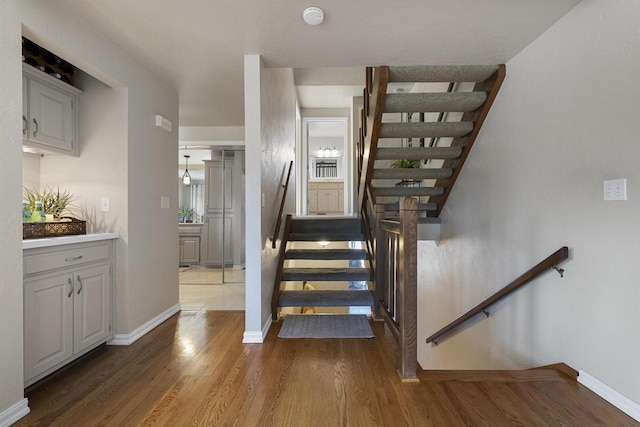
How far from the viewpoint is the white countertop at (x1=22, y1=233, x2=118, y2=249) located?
1.84m

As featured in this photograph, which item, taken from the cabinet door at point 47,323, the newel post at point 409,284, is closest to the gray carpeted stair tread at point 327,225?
the newel post at point 409,284

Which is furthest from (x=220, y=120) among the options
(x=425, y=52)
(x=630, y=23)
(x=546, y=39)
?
(x=630, y=23)

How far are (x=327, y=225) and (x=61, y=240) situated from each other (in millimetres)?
2960

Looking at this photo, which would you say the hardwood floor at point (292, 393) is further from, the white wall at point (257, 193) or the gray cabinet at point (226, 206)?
the gray cabinet at point (226, 206)

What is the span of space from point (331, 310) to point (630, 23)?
19.0ft

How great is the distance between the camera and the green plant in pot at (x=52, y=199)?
240 cm

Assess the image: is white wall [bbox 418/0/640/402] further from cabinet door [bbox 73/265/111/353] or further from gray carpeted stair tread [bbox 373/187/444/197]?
cabinet door [bbox 73/265/111/353]

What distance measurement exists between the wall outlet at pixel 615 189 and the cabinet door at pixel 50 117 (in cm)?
352

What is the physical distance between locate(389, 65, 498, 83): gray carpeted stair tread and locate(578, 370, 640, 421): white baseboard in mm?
2356

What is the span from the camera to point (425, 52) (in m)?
2.55

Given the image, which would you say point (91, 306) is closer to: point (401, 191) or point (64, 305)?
point (64, 305)

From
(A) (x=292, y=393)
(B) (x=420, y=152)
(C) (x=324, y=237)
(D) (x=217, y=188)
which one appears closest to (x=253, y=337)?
(A) (x=292, y=393)

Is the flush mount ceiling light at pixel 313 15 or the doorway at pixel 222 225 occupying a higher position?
the flush mount ceiling light at pixel 313 15

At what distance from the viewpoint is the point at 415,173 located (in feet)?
11.7
